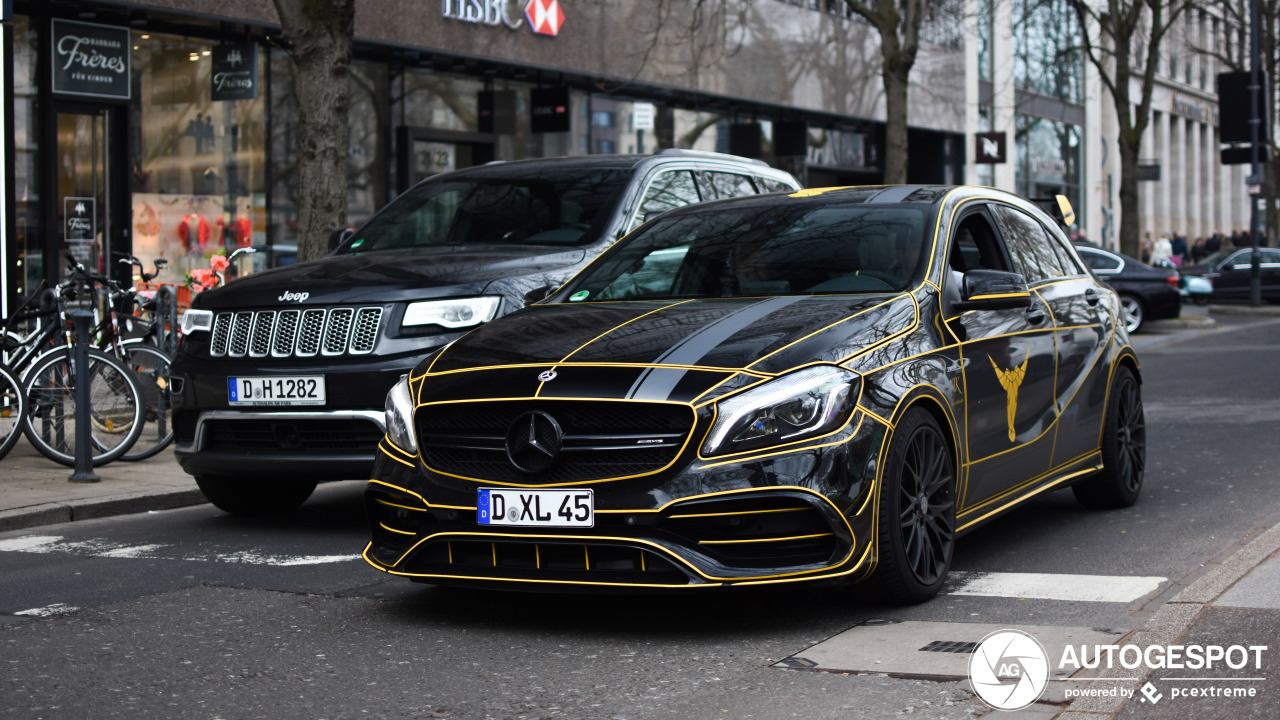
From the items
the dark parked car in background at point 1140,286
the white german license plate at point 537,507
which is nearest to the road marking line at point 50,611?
the white german license plate at point 537,507

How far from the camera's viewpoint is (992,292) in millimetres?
6062

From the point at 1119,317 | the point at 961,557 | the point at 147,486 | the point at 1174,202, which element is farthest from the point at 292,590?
the point at 1174,202

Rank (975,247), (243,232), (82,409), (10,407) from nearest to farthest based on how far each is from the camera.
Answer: (975,247), (82,409), (10,407), (243,232)

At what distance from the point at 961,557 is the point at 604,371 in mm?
2262

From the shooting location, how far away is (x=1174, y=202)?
67.2 m

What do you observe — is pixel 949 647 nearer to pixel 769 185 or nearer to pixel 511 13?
pixel 769 185

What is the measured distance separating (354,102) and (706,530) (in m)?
15.3

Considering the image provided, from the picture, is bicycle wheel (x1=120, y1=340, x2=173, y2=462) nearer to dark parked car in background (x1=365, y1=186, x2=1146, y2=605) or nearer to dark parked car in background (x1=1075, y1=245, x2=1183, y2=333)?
dark parked car in background (x1=365, y1=186, x2=1146, y2=605)

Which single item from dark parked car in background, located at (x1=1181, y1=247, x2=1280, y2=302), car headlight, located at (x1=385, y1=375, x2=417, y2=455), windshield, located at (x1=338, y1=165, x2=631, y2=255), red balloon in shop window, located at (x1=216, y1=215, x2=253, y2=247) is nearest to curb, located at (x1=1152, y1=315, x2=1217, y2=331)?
dark parked car in background, located at (x1=1181, y1=247, x2=1280, y2=302)

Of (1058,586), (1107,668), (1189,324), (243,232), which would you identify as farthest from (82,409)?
(1189,324)

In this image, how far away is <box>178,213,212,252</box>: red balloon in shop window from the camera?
57.0 ft

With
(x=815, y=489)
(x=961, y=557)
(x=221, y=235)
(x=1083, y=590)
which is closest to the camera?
(x=815, y=489)

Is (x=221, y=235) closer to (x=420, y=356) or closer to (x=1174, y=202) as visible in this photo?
(x=420, y=356)

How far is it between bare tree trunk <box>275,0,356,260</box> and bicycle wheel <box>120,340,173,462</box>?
5.11 ft
